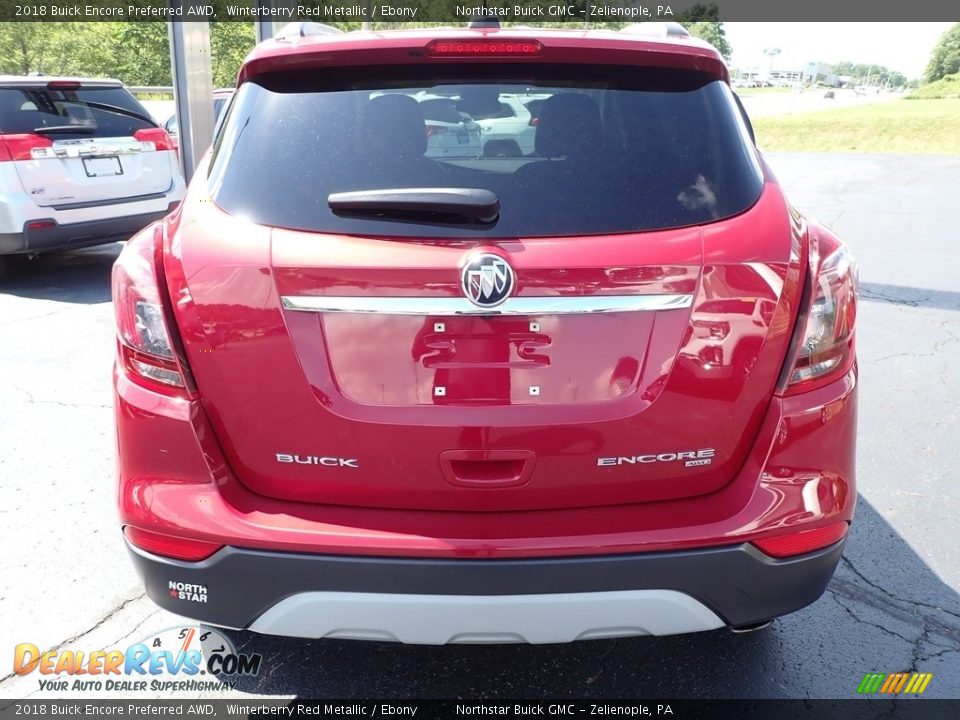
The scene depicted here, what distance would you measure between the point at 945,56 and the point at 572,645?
106 metres

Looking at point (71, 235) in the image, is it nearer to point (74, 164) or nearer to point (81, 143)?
point (74, 164)

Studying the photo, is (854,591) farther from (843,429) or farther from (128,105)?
(128,105)

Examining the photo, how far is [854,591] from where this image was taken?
3.04 m

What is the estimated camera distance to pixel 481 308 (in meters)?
1.83

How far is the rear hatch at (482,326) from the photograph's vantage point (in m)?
1.85

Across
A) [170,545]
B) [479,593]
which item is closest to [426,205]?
[479,593]

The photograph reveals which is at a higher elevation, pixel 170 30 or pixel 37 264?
pixel 170 30

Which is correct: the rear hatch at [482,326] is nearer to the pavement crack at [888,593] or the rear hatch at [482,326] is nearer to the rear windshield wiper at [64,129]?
the pavement crack at [888,593]

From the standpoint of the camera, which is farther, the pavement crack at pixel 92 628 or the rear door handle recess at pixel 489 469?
the pavement crack at pixel 92 628

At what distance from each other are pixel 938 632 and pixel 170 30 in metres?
9.69

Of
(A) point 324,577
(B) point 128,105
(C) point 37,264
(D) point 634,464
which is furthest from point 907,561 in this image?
(C) point 37,264

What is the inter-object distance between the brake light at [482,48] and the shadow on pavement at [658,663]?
5.80ft

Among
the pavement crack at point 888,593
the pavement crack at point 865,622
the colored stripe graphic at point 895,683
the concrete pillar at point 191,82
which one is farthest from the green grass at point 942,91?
the colored stripe graphic at point 895,683

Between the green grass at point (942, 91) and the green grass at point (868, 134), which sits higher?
the green grass at point (868, 134)
